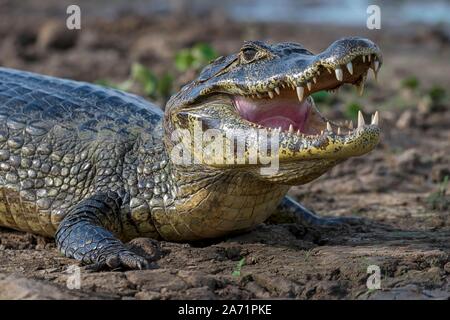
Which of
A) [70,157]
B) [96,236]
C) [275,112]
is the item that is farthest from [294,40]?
[96,236]

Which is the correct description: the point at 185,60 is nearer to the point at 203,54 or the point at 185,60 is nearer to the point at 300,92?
the point at 203,54

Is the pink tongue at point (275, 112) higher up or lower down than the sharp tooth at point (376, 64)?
lower down

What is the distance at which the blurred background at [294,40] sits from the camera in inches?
303

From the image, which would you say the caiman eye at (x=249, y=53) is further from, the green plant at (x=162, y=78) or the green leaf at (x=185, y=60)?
the green leaf at (x=185, y=60)

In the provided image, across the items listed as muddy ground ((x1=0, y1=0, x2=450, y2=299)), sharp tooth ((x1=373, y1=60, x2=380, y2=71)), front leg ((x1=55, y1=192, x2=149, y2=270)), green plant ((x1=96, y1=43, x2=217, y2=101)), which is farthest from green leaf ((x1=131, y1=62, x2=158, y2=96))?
sharp tooth ((x1=373, y1=60, x2=380, y2=71))

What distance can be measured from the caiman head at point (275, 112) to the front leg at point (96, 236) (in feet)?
1.69

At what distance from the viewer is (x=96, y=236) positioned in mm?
5027

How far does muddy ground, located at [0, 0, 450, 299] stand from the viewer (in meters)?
4.40

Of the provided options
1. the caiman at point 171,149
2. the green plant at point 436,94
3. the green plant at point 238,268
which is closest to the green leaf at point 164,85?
the green plant at point 436,94

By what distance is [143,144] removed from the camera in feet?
18.3

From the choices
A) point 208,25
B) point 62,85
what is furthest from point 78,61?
point 62,85

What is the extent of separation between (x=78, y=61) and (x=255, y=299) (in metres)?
8.25

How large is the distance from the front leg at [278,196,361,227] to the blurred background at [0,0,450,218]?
0.47 meters
